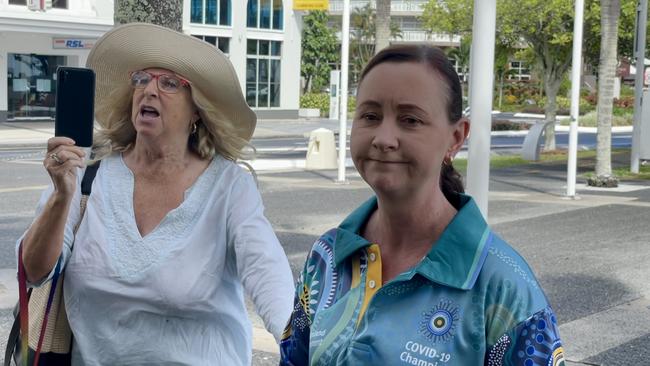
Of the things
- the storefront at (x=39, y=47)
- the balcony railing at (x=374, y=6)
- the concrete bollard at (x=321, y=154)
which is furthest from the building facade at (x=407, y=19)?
the concrete bollard at (x=321, y=154)

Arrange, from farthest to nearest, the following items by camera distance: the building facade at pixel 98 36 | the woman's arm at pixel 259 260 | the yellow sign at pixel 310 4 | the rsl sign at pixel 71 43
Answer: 1. the rsl sign at pixel 71 43
2. the building facade at pixel 98 36
3. the yellow sign at pixel 310 4
4. the woman's arm at pixel 259 260

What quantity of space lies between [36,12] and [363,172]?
36493 millimetres

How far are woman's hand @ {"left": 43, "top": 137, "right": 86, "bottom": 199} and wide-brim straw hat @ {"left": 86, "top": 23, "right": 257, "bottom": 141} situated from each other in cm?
72

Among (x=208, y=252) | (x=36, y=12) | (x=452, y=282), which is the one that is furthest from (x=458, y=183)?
(x=36, y=12)

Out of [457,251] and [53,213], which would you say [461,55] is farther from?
[457,251]

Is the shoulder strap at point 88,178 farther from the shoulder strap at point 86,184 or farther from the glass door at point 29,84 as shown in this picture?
the glass door at point 29,84

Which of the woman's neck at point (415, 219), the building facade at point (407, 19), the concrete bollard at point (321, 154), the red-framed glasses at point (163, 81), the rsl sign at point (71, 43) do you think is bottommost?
the concrete bollard at point (321, 154)

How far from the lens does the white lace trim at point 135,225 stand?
131 inches

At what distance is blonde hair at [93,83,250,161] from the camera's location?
3.68 m

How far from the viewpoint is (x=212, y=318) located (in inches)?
133

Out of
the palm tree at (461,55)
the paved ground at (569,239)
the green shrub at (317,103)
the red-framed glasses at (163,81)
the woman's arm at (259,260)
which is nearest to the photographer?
the woman's arm at (259,260)

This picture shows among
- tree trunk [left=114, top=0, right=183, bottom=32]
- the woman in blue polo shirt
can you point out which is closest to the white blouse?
the woman in blue polo shirt

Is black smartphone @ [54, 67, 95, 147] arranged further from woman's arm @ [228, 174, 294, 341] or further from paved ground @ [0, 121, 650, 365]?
paved ground @ [0, 121, 650, 365]

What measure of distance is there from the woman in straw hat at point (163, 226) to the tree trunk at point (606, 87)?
16456 millimetres
